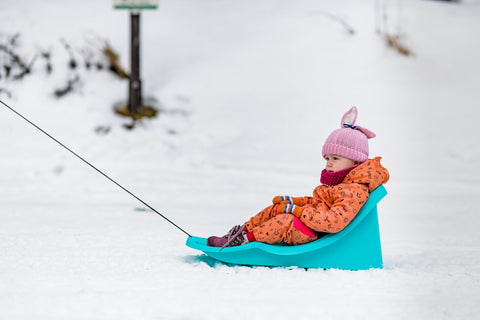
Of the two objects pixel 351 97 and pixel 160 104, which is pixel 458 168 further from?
pixel 160 104

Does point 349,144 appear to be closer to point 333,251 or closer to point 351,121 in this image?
point 351,121

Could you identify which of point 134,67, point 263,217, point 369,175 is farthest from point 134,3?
point 369,175

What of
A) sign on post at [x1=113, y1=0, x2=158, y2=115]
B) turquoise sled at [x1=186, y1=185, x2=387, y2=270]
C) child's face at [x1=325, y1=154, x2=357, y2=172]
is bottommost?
turquoise sled at [x1=186, y1=185, x2=387, y2=270]

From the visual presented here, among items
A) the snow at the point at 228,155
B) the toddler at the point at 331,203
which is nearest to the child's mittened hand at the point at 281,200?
the toddler at the point at 331,203

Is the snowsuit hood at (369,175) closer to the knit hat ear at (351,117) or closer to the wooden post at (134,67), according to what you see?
the knit hat ear at (351,117)

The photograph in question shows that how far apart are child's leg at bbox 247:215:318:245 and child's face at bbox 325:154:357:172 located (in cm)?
36

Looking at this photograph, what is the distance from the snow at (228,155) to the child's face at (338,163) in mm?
548

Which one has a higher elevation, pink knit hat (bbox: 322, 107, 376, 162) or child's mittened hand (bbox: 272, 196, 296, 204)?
pink knit hat (bbox: 322, 107, 376, 162)

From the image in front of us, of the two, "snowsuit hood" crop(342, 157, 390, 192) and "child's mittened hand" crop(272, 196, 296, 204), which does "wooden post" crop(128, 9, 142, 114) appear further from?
"snowsuit hood" crop(342, 157, 390, 192)

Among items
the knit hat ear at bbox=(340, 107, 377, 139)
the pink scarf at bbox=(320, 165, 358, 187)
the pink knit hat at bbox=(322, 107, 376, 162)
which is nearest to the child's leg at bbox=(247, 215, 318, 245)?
the pink scarf at bbox=(320, 165, 358, 187)

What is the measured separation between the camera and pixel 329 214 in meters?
2.49

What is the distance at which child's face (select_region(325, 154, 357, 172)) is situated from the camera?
271cm

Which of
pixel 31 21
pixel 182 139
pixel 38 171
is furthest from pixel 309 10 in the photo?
pixel 38 171

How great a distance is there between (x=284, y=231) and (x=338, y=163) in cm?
→ 47
